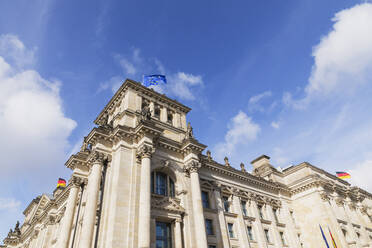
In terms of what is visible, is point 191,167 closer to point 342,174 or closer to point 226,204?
point 226,204

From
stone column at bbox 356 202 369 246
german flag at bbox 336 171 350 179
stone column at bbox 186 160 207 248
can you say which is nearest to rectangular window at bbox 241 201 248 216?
stone column at bbox 186 160 207 248

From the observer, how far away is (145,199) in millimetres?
21203

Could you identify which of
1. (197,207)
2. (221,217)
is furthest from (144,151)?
(221,217)

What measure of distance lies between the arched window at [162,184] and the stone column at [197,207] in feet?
7.29

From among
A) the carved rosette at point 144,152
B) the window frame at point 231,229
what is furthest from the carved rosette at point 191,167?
the window frame at point 231,229

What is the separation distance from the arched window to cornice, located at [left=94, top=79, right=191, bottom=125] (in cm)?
1045

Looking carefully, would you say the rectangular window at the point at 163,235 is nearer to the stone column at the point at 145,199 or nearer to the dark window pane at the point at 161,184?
the stone column at the point at 145,199

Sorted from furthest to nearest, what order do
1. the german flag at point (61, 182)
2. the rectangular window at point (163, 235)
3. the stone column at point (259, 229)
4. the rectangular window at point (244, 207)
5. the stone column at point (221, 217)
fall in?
the german flag at point (61, 182) → the rectangular window at point (244, 207) → the stone column at point (259, 229) → the stone column at point (221, 217) → the rectangular window at point (163, 235)

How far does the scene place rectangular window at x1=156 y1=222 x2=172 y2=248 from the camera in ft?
72.8

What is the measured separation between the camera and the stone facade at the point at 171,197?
71.4 feet

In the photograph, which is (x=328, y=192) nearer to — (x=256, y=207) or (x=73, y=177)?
(x=256, y=207)

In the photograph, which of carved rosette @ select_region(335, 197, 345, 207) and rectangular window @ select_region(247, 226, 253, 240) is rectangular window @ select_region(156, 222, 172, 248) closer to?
rectangular window @ select_region(247, 226, 253, 240)

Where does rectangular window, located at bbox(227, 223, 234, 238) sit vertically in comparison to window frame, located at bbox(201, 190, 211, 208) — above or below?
below

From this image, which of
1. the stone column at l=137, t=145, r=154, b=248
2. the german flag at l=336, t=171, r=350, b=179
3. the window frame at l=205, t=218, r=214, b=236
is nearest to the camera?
the stone column at l=137, t=145, r=154, b=248
